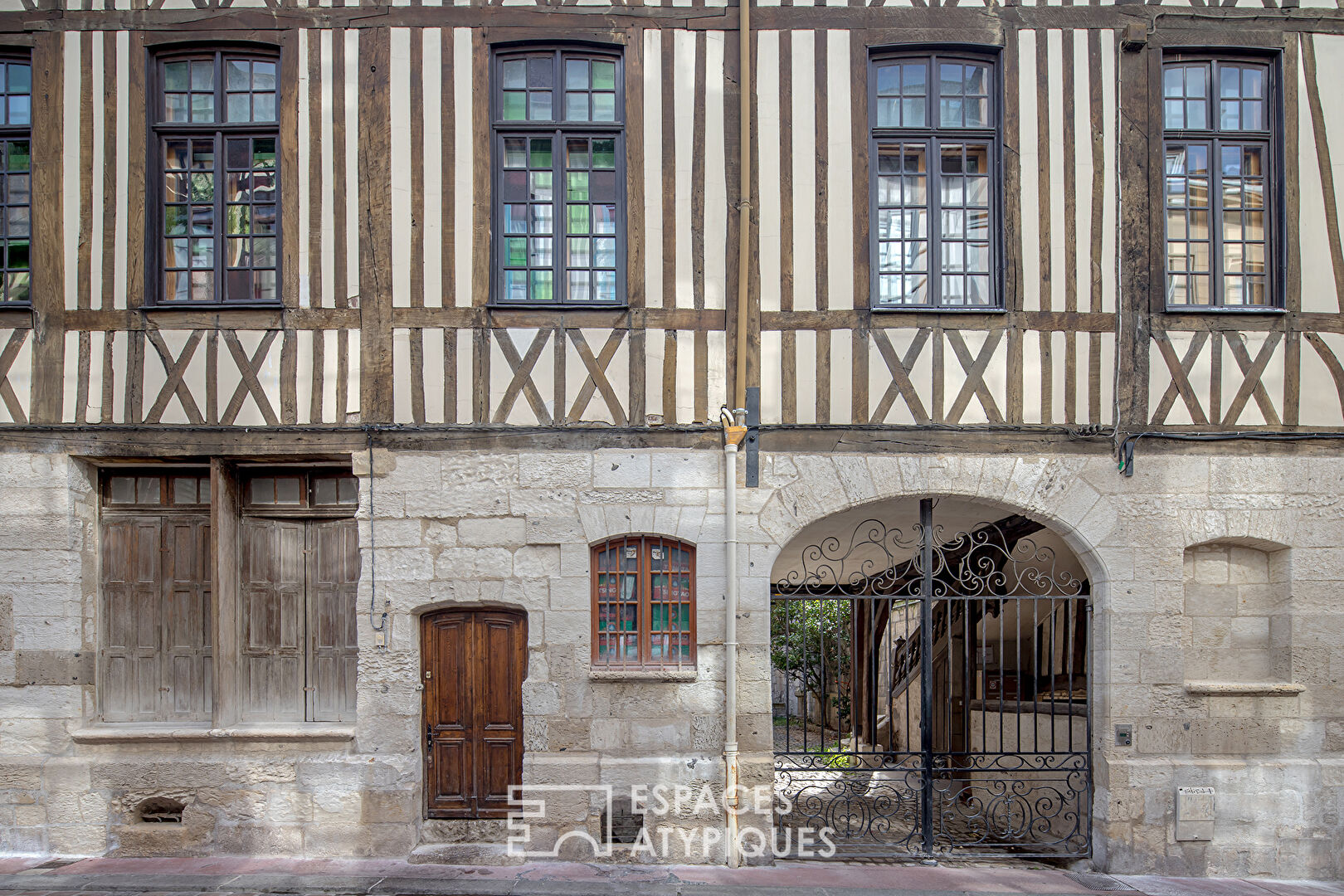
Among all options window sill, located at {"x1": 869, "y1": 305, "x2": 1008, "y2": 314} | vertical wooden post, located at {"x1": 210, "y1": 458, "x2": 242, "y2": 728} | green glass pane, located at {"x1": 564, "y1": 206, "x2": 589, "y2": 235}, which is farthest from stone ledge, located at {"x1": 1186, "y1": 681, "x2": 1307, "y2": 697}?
vertical wooden post, located at {"x1": 210, "y1": 458, "x2": 242, "y2": 728}

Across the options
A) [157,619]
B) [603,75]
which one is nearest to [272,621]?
[157,619]

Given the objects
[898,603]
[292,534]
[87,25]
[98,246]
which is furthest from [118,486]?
Result: [898,603]

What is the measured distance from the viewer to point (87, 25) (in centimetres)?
604

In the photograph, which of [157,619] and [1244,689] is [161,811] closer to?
[157,619]

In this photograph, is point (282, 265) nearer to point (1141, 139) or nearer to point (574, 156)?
point (574, 156)

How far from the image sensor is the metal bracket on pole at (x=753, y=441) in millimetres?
5879

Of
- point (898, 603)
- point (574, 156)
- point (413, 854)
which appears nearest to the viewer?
point (413, 854)

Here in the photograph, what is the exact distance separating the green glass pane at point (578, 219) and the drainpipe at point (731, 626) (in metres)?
1.62

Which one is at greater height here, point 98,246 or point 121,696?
point 98,246

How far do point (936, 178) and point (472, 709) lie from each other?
478 centimetres

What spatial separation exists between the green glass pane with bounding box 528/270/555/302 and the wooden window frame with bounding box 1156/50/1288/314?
4.18 metres

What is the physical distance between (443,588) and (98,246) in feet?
10.7

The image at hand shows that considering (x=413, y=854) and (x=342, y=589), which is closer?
(x=413, y=854)

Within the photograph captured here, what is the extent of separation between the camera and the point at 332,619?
628 cm
